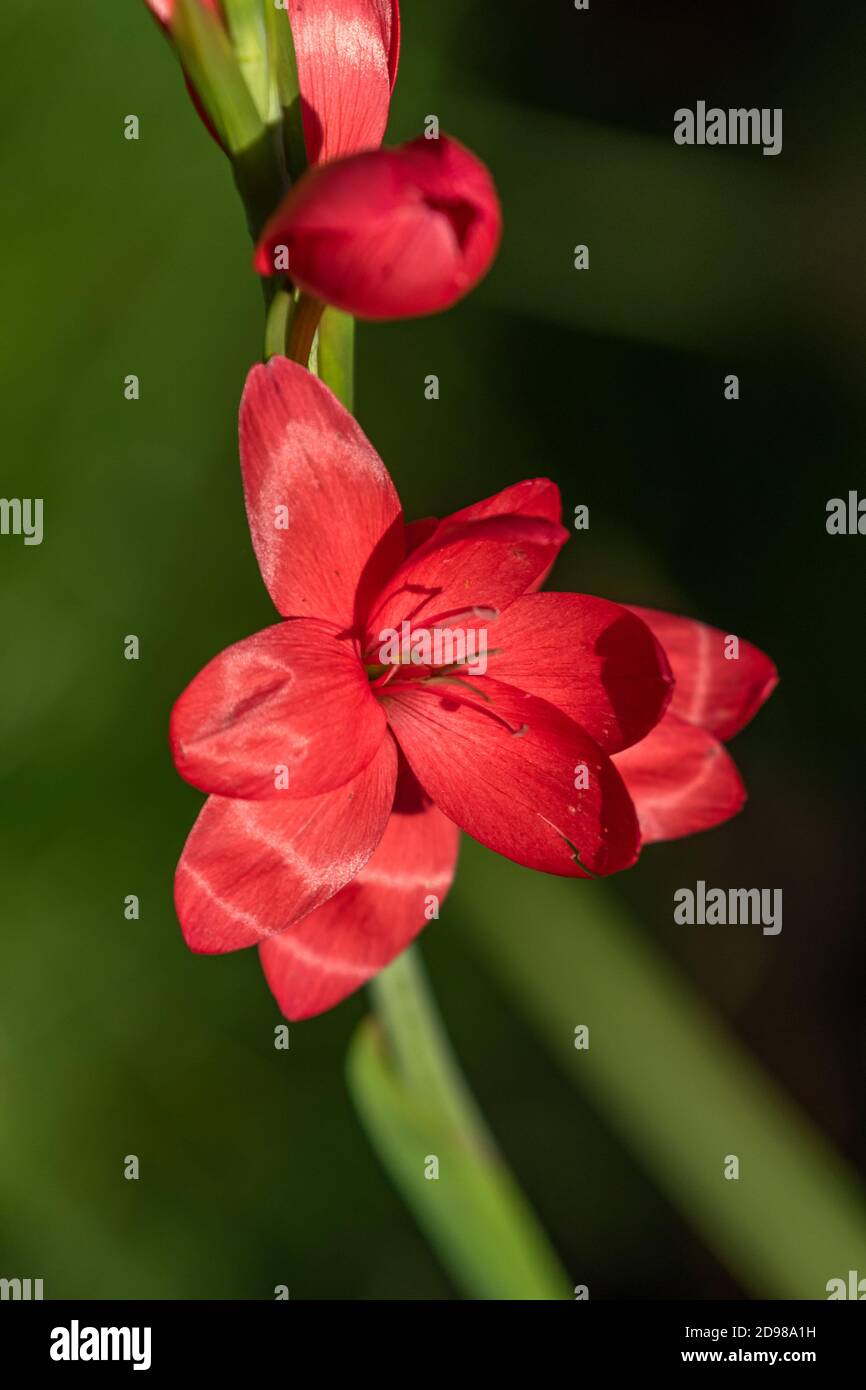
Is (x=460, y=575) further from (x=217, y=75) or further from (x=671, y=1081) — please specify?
(x=671, y=1081)

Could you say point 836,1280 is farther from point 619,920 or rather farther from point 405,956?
point 405,956

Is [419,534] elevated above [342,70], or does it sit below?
below

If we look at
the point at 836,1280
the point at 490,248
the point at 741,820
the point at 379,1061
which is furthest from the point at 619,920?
the point at 490,248

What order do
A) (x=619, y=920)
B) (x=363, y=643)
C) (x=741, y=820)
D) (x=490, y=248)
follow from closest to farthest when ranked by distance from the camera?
(x=490, y=248) < (x=363, y=643) < (x=619, y=920) < (x=741, y=820)

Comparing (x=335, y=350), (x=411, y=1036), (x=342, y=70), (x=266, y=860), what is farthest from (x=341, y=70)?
(x=411, y=1036)

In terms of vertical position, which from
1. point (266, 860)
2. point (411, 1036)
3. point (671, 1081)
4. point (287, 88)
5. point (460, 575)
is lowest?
point (671, 1081)

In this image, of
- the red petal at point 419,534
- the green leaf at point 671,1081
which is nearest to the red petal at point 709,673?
the red petal at point 419,534
